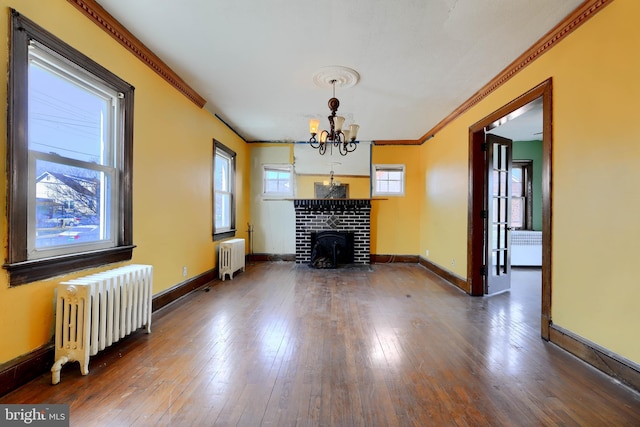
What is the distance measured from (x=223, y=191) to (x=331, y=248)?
8.04ft

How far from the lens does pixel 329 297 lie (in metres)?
3.77

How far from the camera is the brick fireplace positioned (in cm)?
613

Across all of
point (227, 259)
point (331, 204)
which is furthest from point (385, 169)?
point (227, 259)

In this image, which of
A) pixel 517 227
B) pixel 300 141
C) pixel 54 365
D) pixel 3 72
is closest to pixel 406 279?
pixel 517 227

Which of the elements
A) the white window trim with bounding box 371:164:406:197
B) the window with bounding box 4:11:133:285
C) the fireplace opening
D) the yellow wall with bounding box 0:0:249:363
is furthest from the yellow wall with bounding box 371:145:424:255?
the window with bounding box 4:11:133:285

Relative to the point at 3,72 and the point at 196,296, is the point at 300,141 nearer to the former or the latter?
the point at 196,296

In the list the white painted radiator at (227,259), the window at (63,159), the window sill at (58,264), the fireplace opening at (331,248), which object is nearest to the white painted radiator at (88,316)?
the window sill at (58,264)

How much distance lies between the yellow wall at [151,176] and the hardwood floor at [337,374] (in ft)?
1.37

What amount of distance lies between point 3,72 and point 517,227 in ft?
24.9

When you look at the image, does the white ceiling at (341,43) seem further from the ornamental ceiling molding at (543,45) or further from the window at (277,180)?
the window at (277,180)

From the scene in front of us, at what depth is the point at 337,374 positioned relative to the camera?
1953mm

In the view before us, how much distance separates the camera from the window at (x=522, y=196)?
19.7 feet

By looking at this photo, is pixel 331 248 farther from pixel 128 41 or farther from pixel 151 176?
pixel 128 41

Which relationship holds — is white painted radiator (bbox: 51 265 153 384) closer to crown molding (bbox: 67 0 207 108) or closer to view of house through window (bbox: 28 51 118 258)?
view of house through window (bbox: 28 51 118 258)
